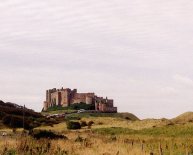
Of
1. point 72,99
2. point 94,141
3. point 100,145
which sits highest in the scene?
point 72,99

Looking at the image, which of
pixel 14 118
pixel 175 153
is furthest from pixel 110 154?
pixel 14 118

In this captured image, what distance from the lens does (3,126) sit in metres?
72.9

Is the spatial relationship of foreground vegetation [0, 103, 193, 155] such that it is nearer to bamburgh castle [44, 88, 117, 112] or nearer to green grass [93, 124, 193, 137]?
green grass [93, 124, 193, 137]

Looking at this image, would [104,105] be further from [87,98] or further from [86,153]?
[86,153]

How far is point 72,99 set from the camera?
6757 inches

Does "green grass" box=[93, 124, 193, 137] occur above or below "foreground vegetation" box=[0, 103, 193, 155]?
above

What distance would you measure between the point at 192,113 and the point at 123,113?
66.0 m

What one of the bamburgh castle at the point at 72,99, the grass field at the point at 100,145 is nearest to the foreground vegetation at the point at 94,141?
the grass field at the point at 100,145

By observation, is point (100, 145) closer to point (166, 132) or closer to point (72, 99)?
point (166, 132)

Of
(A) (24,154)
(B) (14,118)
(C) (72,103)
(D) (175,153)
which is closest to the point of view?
(A) (24,154)

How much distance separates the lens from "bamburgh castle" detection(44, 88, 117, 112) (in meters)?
155

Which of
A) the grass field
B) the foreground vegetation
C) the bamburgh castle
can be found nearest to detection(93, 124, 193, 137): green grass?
the foreground vegetation

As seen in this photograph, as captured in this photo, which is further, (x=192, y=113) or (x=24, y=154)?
(x=192, y=113)

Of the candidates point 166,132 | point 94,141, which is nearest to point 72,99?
point 166,132
